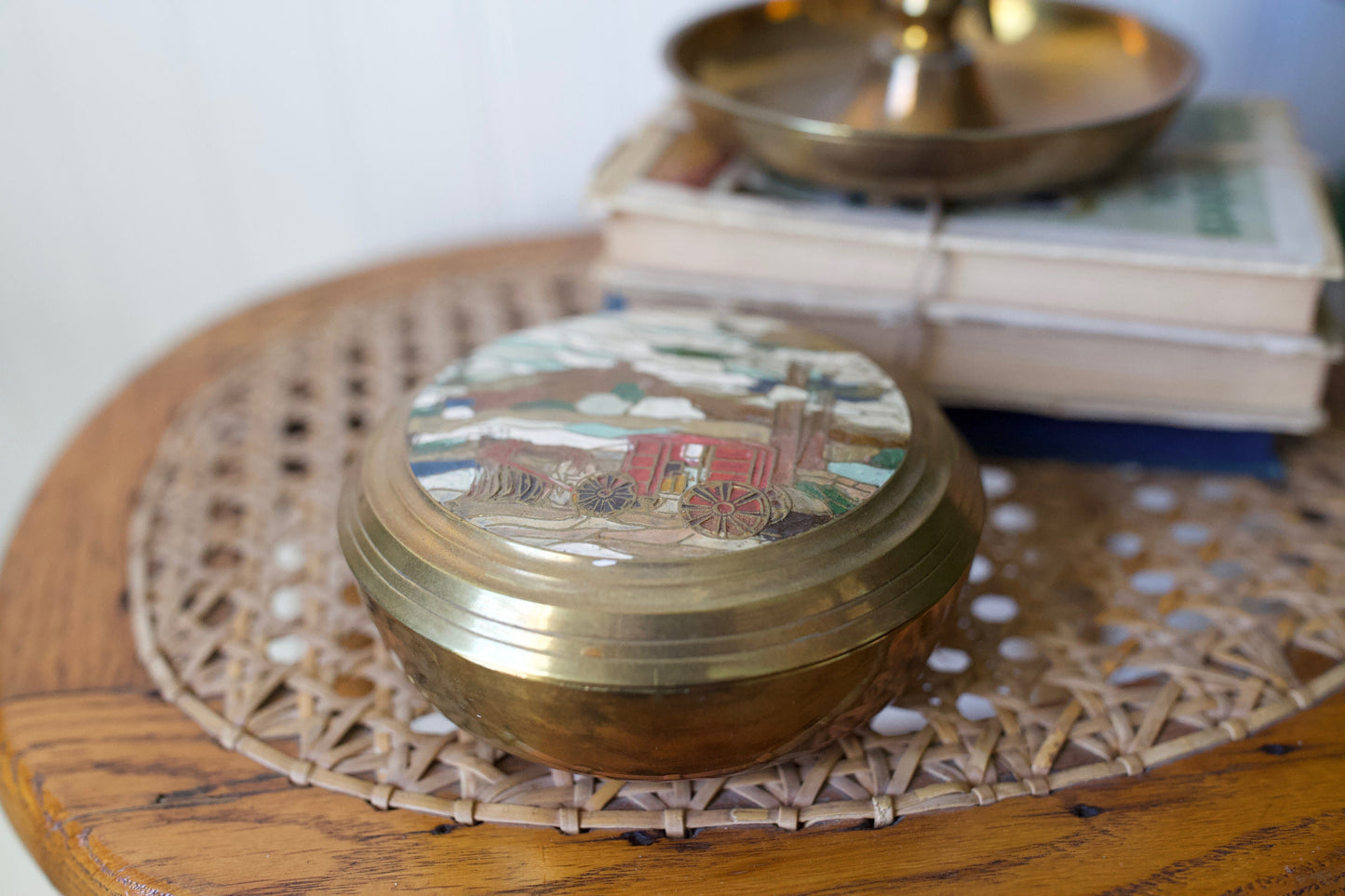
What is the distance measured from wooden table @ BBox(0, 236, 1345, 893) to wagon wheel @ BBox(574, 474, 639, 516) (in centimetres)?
11

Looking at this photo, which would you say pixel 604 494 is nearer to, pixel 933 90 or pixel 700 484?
pixel 700 484

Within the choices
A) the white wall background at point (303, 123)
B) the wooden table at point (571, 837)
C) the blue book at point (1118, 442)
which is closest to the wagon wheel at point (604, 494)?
the wooden table at point (571, 837)

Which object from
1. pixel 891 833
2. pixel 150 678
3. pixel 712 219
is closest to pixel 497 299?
pixel 712 219

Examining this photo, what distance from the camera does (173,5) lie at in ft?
2.57

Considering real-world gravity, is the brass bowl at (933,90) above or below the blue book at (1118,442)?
above

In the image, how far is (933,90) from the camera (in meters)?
0.53

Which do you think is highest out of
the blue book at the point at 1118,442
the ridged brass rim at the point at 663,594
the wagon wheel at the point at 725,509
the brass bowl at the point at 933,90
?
the brass bowl at the point at 933,90

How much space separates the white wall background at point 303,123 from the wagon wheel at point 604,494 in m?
0.51

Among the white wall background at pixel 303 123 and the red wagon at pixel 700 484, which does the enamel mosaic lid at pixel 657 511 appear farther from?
the white wall background at pixel 303 123

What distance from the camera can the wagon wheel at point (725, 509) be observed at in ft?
1.08

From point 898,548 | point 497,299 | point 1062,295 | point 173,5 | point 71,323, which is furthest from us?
point 71,323

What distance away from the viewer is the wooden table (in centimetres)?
34

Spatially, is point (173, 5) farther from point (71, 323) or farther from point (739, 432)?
point (739, 432)

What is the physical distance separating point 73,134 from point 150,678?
23.5 inches
